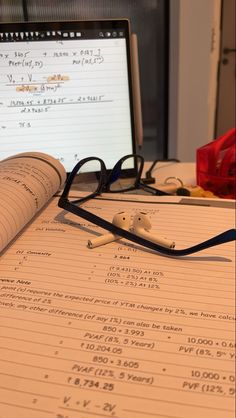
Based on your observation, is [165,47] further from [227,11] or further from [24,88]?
[24,88]

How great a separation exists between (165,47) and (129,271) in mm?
1552

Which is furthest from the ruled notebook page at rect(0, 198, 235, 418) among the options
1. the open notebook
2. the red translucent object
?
the red translucent object

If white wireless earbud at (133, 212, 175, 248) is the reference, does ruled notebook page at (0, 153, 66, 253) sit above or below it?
above

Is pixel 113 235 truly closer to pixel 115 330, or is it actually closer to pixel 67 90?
pixel 115 330

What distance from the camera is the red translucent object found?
63 centimetres

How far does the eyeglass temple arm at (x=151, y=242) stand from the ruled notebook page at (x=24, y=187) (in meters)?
0.05

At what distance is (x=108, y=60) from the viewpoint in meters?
0.66

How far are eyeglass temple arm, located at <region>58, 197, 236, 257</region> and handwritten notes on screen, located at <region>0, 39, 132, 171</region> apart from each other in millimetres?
255

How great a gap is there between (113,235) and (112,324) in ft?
0.42

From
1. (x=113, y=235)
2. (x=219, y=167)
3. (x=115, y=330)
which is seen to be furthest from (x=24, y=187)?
(x=219, y=167)

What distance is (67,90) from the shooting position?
66 centimetres

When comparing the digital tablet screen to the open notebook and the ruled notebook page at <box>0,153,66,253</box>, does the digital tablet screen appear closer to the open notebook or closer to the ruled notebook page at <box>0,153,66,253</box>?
the ruled notebook page at <box>0,153,66,253</box>

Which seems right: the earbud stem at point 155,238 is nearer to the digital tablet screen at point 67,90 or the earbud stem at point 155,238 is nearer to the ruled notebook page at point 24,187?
the ruled notebook page at point 24,187

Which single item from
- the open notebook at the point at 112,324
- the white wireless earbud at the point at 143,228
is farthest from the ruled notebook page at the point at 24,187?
the white wireless earbud at the point at 143,228
